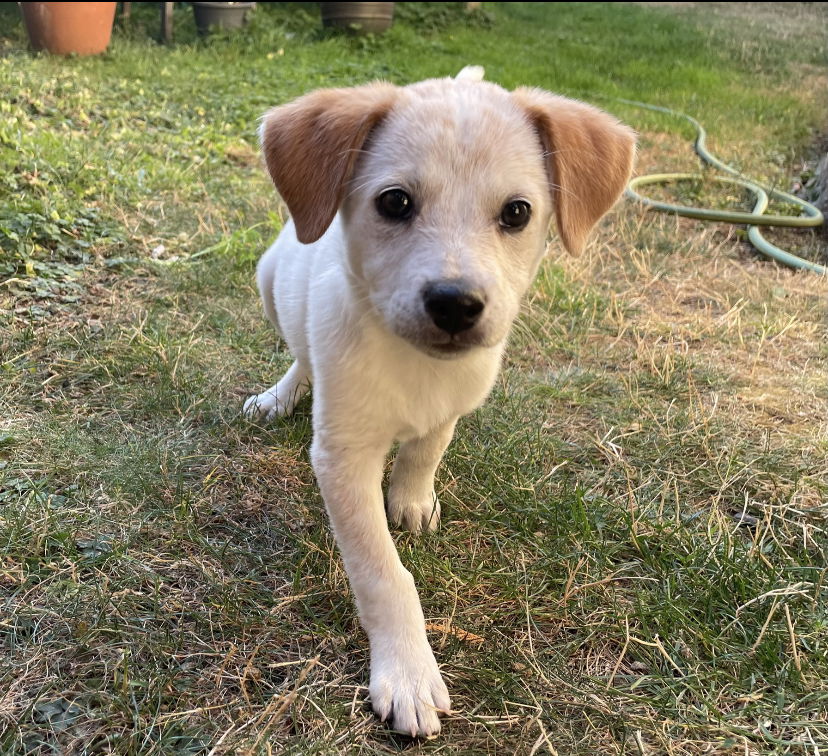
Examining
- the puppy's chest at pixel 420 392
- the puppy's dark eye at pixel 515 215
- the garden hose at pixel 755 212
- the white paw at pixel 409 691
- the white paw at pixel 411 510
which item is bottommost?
the garden hose at pixel 755 212

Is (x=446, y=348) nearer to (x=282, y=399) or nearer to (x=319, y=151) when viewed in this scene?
(x=319, y=151)

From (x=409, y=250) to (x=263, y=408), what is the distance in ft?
4.72

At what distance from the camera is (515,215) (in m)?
2.11

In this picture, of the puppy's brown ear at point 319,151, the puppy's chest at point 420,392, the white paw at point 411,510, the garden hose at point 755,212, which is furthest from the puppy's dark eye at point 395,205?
the garden hose at point 755,212

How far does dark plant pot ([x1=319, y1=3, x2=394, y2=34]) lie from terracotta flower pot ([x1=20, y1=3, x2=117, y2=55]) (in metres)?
3.56

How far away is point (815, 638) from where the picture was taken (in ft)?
7.11

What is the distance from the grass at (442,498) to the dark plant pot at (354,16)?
6873mm

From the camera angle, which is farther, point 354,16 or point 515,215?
point 354,16

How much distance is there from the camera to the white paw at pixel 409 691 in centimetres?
192

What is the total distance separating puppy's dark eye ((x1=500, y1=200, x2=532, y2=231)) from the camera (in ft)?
6.86

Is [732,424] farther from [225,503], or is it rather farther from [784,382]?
[225,503]

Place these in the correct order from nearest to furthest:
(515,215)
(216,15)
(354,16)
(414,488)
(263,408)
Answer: (515,215) → (414,488) → (263,408) → (216,15) → (354,16)

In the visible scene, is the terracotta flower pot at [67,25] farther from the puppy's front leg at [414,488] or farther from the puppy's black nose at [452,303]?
the puppy's black nose at [452,303]

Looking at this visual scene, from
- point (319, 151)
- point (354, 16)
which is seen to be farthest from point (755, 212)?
point (354, 16)
